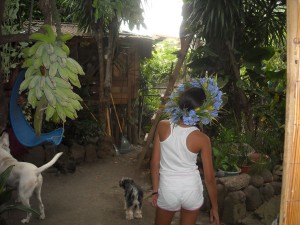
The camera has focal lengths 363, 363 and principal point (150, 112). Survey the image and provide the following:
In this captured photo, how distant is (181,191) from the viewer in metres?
2.47

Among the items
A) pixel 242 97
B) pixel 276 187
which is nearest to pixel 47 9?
pixel 276 187

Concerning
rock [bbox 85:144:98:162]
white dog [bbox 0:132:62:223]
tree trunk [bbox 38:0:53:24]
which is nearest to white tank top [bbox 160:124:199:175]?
tree trunk [bbox 38:0:53:24]

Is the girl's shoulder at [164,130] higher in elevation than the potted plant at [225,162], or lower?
higher

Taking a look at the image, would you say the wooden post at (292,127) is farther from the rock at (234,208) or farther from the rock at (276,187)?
the rock at (276,187)

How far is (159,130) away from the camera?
2604mm

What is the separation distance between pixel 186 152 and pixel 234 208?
217 cm

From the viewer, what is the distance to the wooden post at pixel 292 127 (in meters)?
1.79

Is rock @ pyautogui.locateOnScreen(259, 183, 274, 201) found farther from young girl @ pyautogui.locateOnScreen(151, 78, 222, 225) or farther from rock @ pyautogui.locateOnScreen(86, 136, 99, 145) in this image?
rock @ pyautogui.locateOnScreen(86, 136, 99, 145)

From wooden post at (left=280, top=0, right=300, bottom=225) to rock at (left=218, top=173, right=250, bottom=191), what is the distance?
2493 millimetres

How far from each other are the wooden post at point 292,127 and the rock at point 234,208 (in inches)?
94.7

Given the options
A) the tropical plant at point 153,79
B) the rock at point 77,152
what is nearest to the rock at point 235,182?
the rock at point 77,152

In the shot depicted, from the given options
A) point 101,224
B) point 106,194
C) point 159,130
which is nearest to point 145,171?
point 106,194

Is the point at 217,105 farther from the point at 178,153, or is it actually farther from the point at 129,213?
the point at 129,213

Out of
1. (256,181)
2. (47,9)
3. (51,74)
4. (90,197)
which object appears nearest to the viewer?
(51,74)
